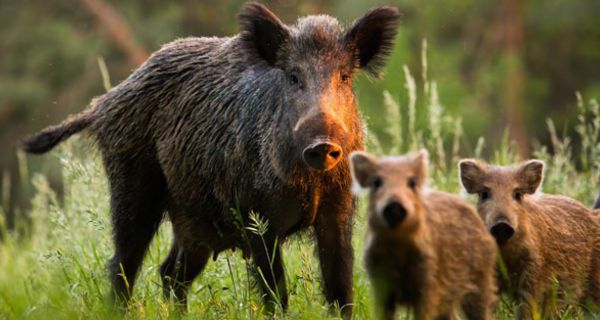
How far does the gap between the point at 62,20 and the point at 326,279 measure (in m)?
20.5

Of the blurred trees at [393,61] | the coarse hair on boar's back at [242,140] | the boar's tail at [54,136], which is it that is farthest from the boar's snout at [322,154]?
the blurred trees at [393,61]

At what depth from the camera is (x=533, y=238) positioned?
17.3ft

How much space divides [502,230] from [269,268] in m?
1.41

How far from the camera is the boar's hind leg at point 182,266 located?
7.05 m

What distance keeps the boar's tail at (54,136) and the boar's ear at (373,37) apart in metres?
2.06

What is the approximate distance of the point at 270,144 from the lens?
5.89 m

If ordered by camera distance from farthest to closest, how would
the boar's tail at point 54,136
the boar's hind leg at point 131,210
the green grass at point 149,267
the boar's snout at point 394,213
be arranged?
the boar's tail at point 54,136 → the boar's hind leg at point 131,210 → the green grass at point 149,267 → the boar's snout at point 394,213

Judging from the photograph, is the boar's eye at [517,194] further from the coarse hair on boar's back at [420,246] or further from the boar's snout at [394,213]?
the boar's snout at [394,213]

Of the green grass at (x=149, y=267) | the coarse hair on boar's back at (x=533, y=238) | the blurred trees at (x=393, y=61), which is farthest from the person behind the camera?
the blurred trees at (x=393, y=61)

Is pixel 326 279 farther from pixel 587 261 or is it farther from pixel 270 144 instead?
pixel 587 261

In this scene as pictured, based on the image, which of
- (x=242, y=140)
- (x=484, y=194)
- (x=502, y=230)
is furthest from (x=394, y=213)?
(x=242, y=140)

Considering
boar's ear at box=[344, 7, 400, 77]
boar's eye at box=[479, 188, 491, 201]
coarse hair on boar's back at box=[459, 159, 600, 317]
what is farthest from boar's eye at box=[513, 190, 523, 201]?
boar's ear at box=[344, 7, 400, 77]

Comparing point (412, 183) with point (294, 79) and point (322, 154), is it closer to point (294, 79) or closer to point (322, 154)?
point (322, 154)

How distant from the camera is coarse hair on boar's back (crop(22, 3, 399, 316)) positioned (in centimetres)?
577
